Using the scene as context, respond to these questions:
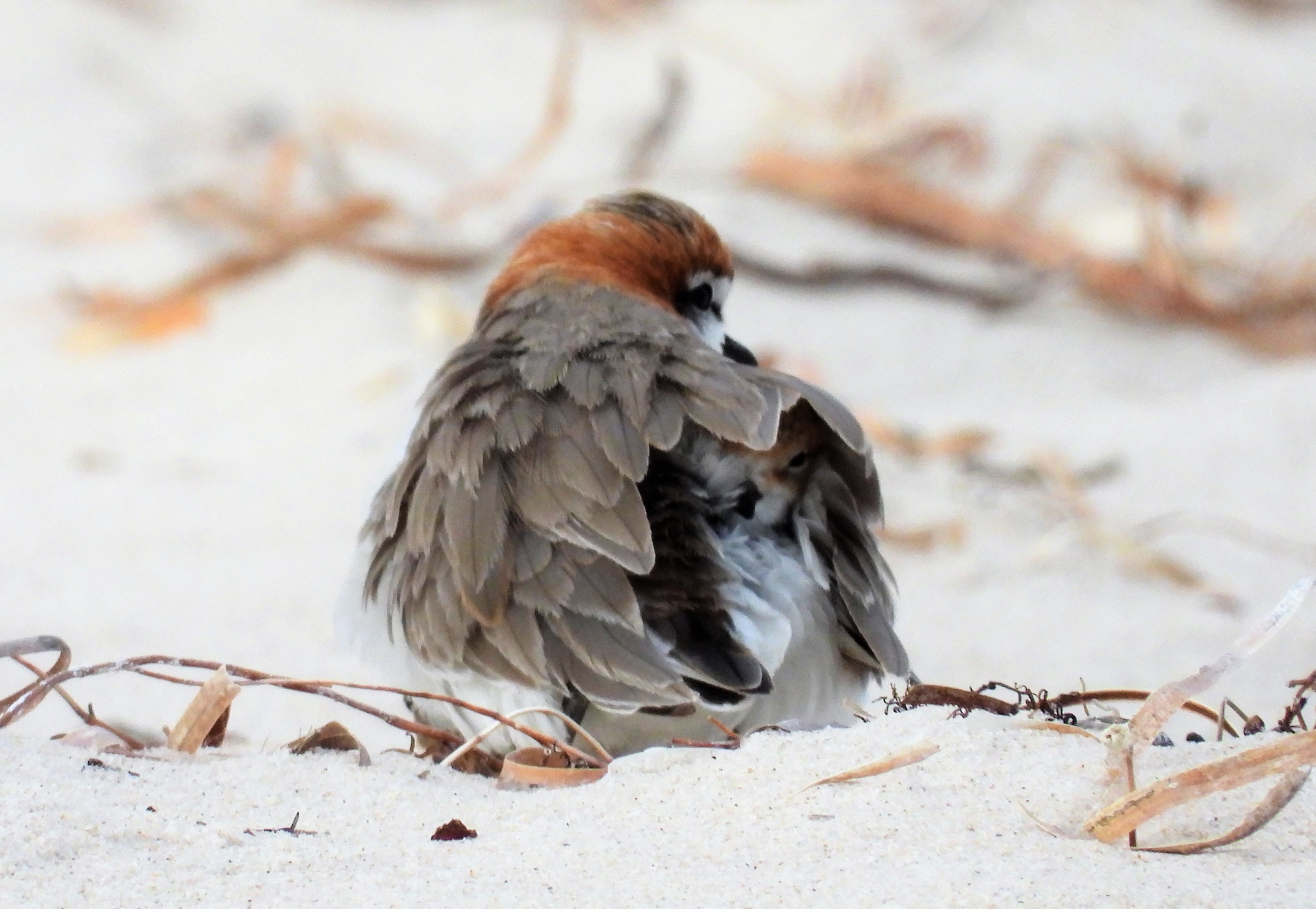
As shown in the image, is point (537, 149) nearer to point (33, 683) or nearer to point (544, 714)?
point (544, 714)

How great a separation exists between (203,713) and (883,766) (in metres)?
0.82

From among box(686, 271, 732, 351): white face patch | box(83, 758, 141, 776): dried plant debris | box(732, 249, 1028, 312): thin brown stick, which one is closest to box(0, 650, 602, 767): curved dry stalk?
box(83, 758, 141, 776): dried plant debris

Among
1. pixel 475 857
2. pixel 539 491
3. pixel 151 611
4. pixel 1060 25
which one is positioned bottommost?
pixel 151 611

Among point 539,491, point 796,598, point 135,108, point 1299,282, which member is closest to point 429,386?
point 539,491

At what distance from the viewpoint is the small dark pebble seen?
1695mm

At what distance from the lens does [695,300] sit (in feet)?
10.2

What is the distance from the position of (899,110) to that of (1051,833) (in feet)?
19.5

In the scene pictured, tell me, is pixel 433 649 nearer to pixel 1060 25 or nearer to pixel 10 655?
pixel 10 655

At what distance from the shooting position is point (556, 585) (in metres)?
2.19

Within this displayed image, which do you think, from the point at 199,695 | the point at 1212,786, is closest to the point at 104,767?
the point at 199,695

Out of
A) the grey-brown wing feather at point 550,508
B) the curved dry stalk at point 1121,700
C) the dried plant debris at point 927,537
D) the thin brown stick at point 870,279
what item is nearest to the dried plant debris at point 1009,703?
the curved dry stalk at point 1121,700

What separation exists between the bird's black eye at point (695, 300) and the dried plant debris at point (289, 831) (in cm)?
154

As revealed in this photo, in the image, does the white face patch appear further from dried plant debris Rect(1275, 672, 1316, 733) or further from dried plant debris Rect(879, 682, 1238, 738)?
dried plant debris Rect(1275, 672, 1316, 733)

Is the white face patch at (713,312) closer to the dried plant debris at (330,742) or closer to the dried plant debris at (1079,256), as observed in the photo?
the dried plant debris at (330,742)
